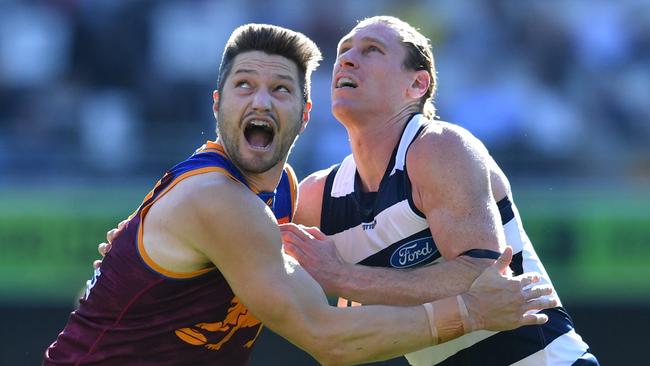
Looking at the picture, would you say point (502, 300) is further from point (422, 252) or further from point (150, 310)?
point (150, 310)

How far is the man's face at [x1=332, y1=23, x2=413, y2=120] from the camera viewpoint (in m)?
5.52

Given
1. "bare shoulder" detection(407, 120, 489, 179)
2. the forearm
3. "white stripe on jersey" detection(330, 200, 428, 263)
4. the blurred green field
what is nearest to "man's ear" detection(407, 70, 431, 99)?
"bare shoulder" detection(407, 120, 489, 179)

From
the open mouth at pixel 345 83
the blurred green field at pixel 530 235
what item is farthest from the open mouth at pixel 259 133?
the blurred green field at pixel 530 235

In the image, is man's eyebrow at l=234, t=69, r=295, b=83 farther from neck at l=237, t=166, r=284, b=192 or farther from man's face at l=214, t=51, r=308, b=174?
neck at l=237, t=166, r=284, b=192

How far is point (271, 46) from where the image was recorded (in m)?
4.89

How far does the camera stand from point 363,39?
5668 mm

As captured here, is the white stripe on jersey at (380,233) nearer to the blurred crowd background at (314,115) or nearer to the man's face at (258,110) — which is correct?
the man's face at (258,110)

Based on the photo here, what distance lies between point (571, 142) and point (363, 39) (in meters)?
5.75

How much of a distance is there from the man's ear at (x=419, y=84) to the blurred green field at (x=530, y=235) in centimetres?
343

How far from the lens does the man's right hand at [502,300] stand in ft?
15.1

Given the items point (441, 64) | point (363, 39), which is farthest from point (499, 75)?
point (363, 39)

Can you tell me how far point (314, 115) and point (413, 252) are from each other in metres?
5.52

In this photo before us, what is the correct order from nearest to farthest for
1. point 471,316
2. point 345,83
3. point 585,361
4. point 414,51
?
1. point 471,316
2. point 585,361
3. point 345,83
4. point 414,51

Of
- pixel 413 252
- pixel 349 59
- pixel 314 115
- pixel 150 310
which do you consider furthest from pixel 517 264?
pixel 314 115
